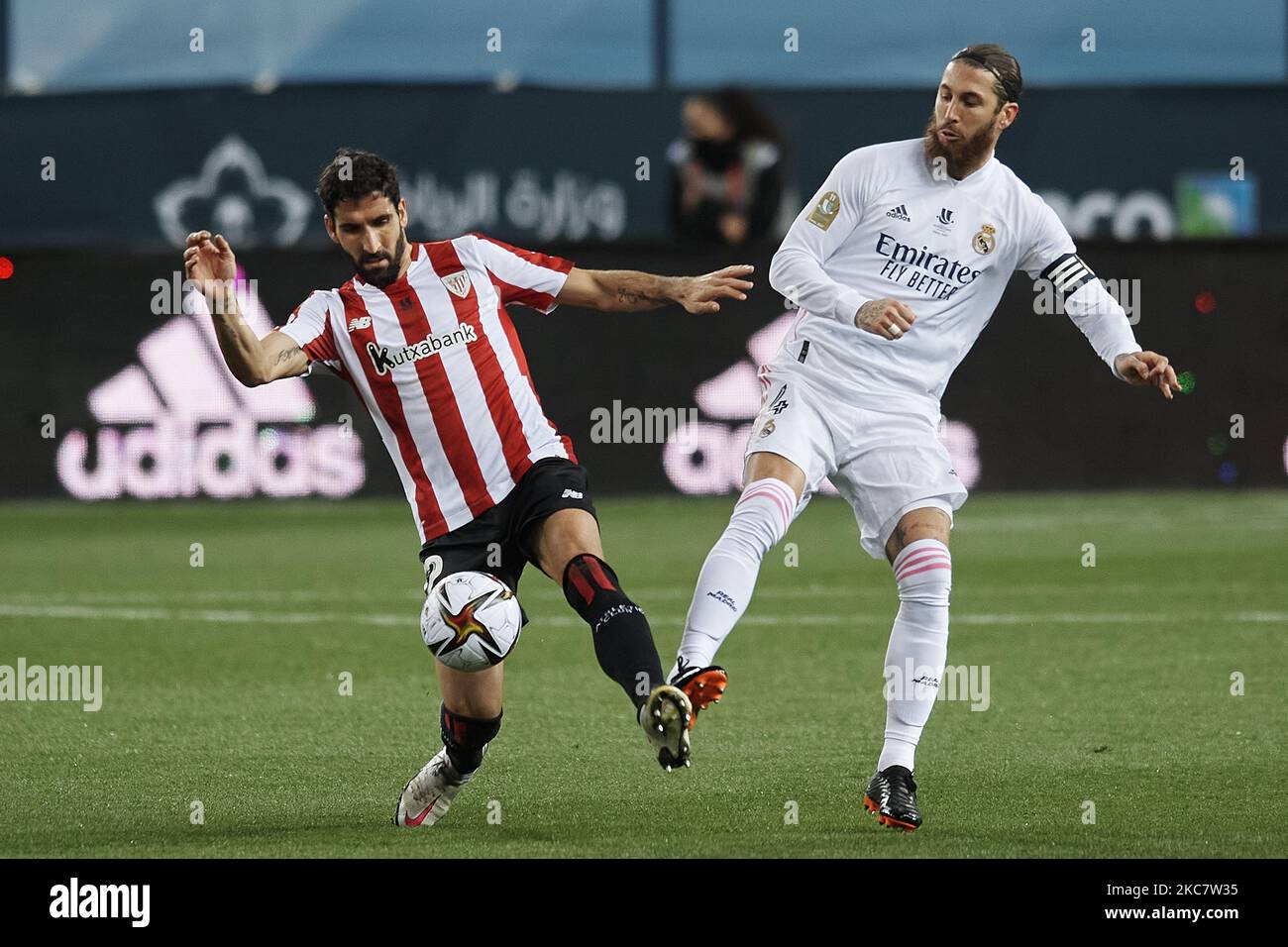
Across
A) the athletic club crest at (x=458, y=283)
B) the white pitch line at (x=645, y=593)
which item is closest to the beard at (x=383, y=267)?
the athletic club crest at (x=458, y=283)

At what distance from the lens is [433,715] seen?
738 centimetres

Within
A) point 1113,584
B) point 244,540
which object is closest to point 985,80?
point 1113,584

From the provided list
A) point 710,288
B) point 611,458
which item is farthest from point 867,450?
point 611,458

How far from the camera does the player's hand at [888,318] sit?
208 inches

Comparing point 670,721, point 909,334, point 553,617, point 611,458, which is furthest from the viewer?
point 611,458

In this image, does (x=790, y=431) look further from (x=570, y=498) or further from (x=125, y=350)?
(x=125, y=350)

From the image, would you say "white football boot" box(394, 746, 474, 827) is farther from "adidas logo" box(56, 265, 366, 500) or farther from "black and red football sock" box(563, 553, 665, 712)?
"adidas logo" box(56, 265, 366, 500)

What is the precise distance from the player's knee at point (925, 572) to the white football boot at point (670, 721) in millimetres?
1022

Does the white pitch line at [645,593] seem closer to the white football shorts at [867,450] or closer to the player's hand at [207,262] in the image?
the white football shorts at [867,450]

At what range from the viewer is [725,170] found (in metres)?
15.7

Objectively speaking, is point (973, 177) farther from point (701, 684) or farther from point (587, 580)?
point (701, 684)

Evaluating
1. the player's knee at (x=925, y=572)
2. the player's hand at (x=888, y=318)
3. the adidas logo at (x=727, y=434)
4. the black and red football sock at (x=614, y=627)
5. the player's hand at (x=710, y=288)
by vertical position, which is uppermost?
the adidas logo at (x=727, y=434)

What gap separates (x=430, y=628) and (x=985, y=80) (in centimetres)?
204

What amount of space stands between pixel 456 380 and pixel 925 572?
1.34m
